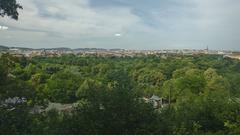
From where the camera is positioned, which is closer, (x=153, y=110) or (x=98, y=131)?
(x=98, y=131)

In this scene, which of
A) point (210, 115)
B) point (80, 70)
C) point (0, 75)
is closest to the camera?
point (0, 75)

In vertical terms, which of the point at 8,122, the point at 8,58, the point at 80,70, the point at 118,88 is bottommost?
the point at 80,70

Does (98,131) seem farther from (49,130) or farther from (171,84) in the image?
(171,84)

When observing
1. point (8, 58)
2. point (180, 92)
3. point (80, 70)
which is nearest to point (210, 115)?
point (8, 58)

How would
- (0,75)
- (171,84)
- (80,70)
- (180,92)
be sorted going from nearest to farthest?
(0,75), (180,92), (171,84), (80,70)

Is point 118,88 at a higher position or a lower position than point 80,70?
higher

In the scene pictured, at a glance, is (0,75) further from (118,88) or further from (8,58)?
(118,88)
